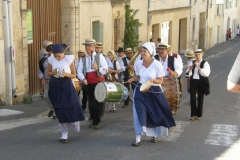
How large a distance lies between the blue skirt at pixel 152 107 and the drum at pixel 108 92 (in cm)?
88

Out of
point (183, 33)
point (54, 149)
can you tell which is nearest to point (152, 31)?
point (183, 33)

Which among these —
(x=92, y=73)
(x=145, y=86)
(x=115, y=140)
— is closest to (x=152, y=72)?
(x=145, y=86)

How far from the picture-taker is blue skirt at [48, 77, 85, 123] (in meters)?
7.97

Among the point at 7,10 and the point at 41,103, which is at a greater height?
the point at 7,10

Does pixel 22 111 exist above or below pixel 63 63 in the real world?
below

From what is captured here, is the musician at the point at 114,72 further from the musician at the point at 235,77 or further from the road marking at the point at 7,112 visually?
the musician at the point at 235,77

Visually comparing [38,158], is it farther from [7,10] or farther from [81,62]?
[7,10]

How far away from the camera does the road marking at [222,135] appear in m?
8.30

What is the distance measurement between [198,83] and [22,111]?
14.0 ft

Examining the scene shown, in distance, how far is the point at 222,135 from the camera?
896cm

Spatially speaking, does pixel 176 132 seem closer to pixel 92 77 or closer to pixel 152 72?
pixel 152 72

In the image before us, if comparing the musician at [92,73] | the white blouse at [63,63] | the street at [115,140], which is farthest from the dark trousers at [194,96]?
the white blouse at [63,63]

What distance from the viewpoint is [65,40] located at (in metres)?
16.8

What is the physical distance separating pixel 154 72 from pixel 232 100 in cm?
719
